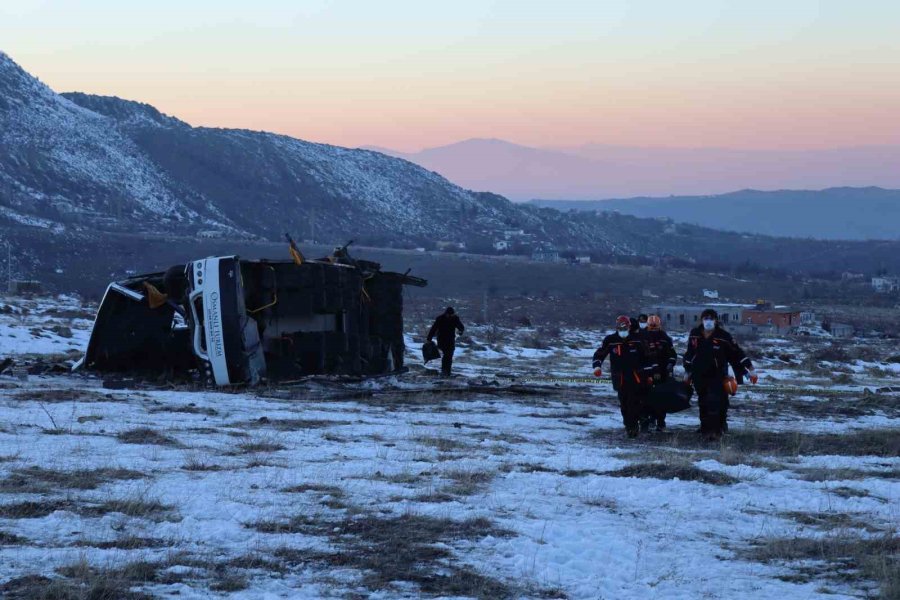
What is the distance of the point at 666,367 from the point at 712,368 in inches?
45.6

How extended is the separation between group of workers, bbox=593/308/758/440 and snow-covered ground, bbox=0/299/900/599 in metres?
0.40

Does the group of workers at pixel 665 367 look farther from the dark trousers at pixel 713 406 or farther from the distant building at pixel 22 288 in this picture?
the distant building at pixel 22 288

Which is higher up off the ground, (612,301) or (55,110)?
(55,110)

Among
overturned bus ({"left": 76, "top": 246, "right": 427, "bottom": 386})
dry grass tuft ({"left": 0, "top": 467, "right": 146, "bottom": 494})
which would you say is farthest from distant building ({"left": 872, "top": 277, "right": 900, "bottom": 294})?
dry grass tuft ({"left": 0, "top": 467, "right": 146, "bottom": 494})

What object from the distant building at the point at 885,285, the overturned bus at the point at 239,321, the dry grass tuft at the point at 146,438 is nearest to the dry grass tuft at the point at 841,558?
the dry grass tuft at the point at 146,438

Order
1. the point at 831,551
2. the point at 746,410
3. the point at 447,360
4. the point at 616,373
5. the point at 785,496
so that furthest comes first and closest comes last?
the point at 447,360
the point at 746,410
the point at 616,373
the point at 785,496
the point at 831,551

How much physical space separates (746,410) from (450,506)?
39.7ft

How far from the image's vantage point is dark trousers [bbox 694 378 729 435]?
1625 cm

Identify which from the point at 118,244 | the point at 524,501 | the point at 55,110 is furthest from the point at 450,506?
the point at 55,110

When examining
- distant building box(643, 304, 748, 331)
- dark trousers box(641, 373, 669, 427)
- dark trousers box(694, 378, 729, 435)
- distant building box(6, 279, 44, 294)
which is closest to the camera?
dark trousers box(694, 378, 729, 435)

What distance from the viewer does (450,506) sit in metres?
10.3

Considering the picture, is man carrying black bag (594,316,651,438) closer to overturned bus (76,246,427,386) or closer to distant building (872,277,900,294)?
overturned bus (76,246,427,386)

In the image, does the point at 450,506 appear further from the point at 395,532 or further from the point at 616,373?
the point at 616,373

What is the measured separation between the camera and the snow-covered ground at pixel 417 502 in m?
8.02
